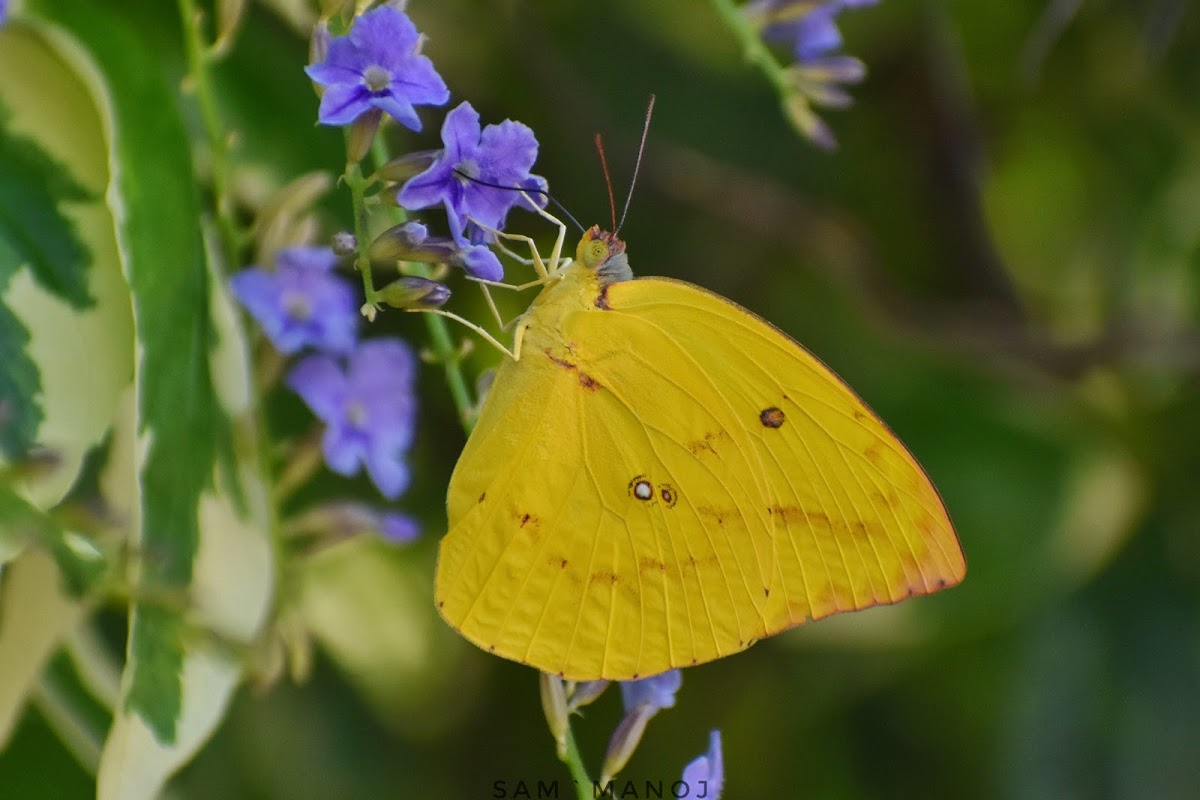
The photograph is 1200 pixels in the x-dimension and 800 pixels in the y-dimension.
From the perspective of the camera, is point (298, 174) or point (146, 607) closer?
point (146, 607)

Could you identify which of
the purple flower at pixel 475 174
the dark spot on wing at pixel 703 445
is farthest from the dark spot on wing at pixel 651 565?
the purple flower at pixel 475 174

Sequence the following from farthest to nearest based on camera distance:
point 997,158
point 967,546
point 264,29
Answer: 1. point 997,158
2. point 967,546
3. point 264,29

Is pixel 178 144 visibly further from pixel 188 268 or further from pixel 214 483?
pixel 214 483

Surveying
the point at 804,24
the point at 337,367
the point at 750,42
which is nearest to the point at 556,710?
the point at 337,367

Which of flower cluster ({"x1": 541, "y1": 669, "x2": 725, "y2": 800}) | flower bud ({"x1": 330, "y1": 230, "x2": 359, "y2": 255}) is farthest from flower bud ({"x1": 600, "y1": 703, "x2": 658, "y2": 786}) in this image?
flower bud ({"x1": 330, "y1": 230, "x2": 359, "y2": 255})

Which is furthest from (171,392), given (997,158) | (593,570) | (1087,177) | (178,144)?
(1087,177)

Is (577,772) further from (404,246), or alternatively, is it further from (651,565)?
(404,246)
